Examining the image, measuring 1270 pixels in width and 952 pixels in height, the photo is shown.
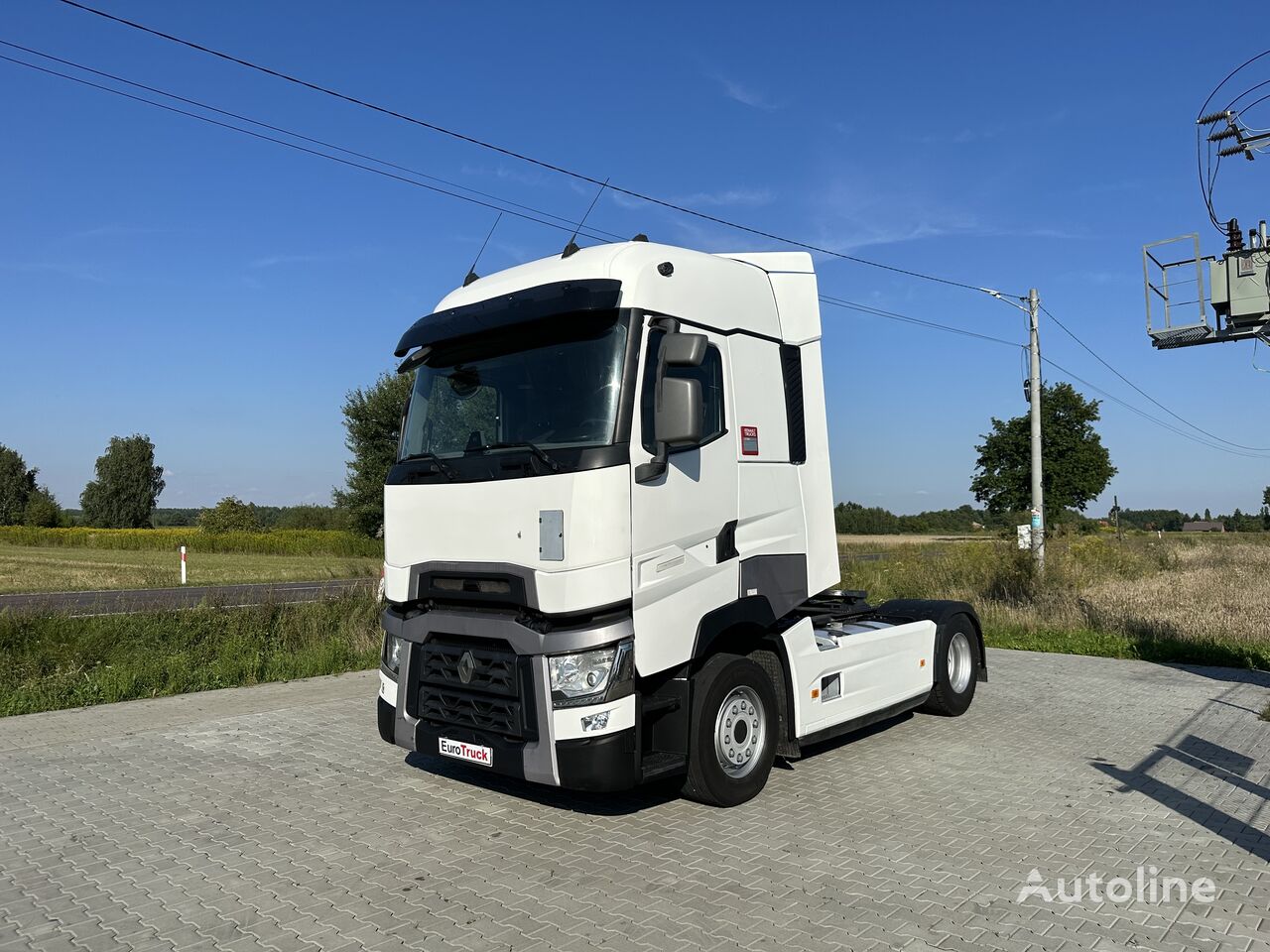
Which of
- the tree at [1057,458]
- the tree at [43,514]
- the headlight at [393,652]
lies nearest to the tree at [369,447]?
the headlight at [393,652]

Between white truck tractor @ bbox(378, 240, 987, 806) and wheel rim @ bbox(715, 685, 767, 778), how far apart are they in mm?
15

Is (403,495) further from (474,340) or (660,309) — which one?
(660,309)

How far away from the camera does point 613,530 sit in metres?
4.89

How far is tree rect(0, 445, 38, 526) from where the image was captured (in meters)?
77.3

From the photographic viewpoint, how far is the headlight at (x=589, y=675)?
190 inches

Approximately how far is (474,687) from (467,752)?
376 millimetres

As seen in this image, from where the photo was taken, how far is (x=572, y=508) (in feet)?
16.1

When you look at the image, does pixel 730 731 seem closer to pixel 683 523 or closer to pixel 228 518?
pixel 683 523

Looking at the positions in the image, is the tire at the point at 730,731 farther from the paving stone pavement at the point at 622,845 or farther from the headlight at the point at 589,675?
the headlight at the point at 589,675

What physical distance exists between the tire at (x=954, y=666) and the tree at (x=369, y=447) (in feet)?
81.4

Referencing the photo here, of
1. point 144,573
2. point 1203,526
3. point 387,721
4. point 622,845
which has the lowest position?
point 1203,526

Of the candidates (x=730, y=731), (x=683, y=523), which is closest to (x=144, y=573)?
(x=730, y=731)

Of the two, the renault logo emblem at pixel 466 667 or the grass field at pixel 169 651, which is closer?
the renault logo emblem at pixel 466 667

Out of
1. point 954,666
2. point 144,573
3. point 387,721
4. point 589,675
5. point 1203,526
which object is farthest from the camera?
point 1203,526
